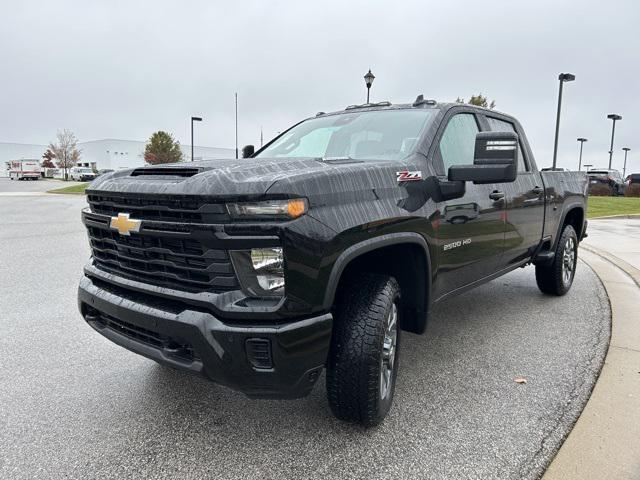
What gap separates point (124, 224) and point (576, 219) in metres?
5.35

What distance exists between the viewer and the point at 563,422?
2670mm

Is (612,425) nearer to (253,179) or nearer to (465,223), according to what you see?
(465,223)

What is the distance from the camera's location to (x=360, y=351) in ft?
7.72

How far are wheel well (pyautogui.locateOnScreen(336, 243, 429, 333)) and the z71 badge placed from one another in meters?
0.38

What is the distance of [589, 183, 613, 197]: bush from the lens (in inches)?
980

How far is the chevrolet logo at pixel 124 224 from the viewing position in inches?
92.0

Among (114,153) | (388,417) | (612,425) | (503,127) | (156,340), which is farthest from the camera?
(114,153)

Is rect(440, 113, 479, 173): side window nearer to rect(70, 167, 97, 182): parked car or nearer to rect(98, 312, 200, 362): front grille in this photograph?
rect(98, 312, 200, 362): front grille

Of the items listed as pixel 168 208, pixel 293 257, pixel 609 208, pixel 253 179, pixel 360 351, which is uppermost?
pixel 253 179

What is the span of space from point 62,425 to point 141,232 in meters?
1.25

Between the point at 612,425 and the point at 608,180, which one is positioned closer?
the point at 612,425

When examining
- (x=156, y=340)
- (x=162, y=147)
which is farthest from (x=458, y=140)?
(x=162, y=147)

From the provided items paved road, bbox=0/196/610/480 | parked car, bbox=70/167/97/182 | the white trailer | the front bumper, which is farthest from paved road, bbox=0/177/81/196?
the front bumper

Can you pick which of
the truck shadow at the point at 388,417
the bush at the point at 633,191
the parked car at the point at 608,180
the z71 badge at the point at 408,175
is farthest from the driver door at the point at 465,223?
the bush at the point at 633,191
